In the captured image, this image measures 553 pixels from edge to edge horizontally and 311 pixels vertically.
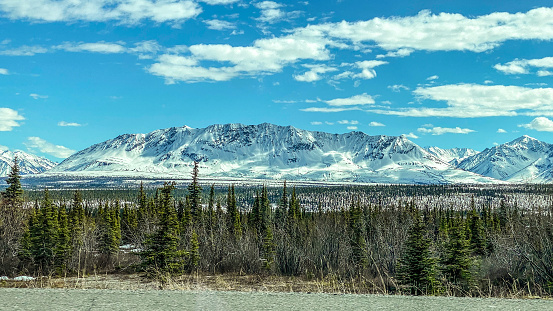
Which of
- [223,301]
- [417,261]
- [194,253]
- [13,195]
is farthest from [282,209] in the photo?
[223,301]

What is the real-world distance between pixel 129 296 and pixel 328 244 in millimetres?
43525

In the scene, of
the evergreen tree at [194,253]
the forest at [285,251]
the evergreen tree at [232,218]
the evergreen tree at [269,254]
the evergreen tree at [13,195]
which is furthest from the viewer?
the evergreen tree at [232,218]

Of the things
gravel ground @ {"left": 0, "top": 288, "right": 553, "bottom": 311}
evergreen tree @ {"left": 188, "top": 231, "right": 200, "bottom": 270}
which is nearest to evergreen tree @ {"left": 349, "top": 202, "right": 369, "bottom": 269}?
evergreen tree @ {"left": 188, "top": 231, "right": 200, "bottom": 270}

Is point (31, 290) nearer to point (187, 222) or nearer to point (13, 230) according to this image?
point (13, 230)

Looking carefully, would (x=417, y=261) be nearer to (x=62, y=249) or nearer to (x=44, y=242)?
(x=62, y=249)

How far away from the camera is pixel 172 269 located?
31.3 m

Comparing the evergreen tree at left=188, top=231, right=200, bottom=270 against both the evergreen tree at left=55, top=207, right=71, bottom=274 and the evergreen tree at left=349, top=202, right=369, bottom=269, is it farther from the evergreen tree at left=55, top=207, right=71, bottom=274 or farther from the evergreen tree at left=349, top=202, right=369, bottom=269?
the evergreen tree at left=349, top=202, right=369, bottom=269

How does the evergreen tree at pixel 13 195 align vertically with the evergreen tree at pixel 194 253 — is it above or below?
above

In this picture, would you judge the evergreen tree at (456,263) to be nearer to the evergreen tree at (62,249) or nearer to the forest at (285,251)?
the forest at (285,251)

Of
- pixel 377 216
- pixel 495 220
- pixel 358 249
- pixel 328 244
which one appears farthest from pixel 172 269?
pixel 495 220

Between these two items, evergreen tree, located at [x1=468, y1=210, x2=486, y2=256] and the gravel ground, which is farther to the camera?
evergreen tree, located at [x1=468, y1=210, x2=486, y2=256]

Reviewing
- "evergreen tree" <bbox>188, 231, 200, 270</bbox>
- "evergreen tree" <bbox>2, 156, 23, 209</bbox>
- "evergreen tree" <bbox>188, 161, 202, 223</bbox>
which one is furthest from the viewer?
"evergreen tree" <bbox>188, 161, 202, 223</bbox>

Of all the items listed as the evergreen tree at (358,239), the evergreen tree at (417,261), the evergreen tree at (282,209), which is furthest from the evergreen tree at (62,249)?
the evergreen tree at (282,209)

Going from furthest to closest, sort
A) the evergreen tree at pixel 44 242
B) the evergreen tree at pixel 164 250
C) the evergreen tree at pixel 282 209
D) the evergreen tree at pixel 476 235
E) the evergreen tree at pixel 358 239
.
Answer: the evergreen tree at pixel 282 209 < the evergreen tree at pixel 476 235 < the evergreen tree at pixel 358 239 < the evergreen tree at pixel 44 242 < the evergreen tree at pixel 164 250
